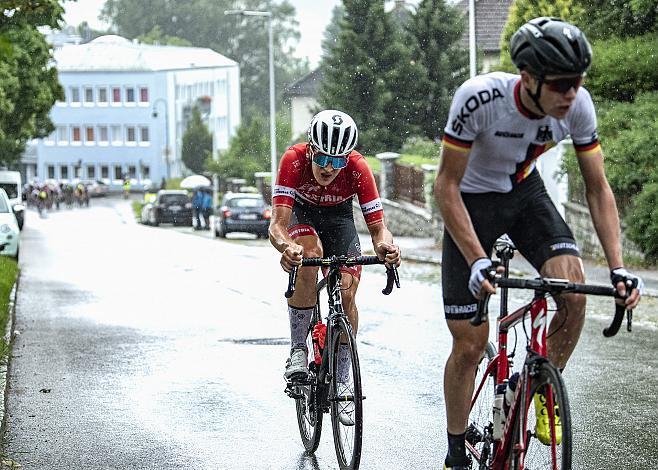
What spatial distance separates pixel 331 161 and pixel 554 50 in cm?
227

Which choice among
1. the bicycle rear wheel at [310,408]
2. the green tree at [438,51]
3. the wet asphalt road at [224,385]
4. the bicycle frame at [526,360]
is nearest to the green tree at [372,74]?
the green tree at [438,51]

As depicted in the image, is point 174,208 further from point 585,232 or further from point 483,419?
point 483,419

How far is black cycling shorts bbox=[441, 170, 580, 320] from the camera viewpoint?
515 cm

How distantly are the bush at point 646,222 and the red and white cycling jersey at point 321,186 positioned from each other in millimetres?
13135

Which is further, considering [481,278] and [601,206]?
[601,206]

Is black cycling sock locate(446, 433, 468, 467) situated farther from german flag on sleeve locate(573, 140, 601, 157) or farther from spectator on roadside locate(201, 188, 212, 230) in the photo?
spectator on roadside locate(201, 188, 212, 230)

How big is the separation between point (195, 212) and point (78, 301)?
35420 millimetres

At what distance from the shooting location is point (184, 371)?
33.9 ft

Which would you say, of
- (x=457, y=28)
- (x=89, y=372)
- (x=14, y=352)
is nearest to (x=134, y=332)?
(x=14, y=352)

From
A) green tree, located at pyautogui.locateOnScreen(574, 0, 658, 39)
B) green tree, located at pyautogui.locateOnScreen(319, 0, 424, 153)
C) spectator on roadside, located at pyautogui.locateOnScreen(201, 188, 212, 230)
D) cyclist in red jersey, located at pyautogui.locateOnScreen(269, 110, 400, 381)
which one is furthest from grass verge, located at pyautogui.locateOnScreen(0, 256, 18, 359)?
spectator on roadside, located at pyautogui.locateOnScreen(201, 188, 212, 230)

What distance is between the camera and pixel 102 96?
116 meters

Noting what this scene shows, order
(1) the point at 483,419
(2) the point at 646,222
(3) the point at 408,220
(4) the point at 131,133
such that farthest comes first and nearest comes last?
1. (4) the point at 131,133
2. (3) the point at 408,220
3. (2) the point at 646,222
4. (1) the point at 483,419

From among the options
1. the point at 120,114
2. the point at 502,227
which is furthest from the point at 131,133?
the point at 502,227

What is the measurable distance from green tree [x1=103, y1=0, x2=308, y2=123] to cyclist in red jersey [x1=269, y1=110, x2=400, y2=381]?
103m
